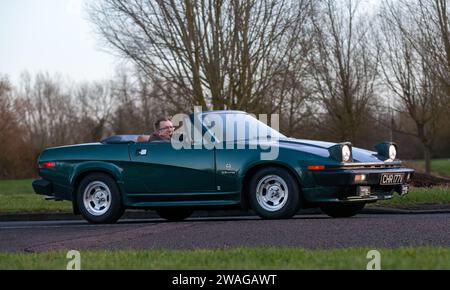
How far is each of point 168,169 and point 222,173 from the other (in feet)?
2.69

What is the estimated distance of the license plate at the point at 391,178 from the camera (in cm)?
1127

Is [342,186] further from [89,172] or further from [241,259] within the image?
[241,259]

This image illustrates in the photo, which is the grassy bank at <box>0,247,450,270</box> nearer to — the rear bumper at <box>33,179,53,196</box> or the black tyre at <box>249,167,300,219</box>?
the black tyre at <box>249,167,300,219</box>

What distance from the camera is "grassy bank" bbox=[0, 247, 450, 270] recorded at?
641 cm

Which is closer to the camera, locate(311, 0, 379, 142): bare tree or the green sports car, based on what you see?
the green sports car

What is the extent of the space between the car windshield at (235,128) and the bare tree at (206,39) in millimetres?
11866

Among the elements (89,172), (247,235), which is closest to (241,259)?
(247,235)

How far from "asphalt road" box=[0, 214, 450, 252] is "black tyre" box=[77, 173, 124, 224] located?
0.90 m

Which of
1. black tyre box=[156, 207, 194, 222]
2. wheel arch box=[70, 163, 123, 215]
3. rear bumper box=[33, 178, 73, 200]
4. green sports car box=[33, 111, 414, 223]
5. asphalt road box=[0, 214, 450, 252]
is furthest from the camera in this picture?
black tyre box=[156, 207, 194, 222]

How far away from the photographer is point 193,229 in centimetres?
1024

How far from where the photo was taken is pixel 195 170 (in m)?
11.5

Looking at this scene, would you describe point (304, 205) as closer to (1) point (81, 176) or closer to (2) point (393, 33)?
(1) point (81, 176)

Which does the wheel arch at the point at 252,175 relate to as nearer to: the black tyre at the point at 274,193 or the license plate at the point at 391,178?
the black tyre at the point at 274,193

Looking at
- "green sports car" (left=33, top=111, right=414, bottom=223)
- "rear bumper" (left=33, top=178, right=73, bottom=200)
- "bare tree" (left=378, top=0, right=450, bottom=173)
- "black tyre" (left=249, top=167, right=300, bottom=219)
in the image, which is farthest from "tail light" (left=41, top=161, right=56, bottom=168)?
"bare tree" (left=378, top=0, right=450, bottom=173)
